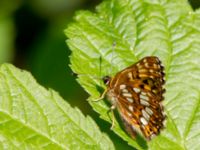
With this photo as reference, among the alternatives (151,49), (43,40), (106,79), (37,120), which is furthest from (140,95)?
(43,40)

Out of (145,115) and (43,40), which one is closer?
(145,115)

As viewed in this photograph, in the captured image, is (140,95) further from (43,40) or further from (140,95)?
(43,40)

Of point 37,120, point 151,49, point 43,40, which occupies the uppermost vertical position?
point 37,120

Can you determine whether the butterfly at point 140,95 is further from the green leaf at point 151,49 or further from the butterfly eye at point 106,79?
the green leaf at point 151,49

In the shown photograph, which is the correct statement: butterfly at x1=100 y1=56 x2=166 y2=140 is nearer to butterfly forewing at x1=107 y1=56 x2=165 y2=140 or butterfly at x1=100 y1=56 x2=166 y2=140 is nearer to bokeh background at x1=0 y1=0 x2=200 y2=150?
butterfly forewing at x1=107 y1=56 x2=165 y2=140

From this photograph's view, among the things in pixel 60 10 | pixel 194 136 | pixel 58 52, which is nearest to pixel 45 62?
pixel 58 52

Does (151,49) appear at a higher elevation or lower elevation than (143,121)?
higher

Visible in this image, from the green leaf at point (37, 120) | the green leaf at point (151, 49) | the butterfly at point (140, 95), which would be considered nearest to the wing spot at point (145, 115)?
the butterfly at point (140, 95)

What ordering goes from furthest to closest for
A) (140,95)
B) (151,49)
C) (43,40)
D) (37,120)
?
(43,40), (151,49), (140,95), (37,120)
